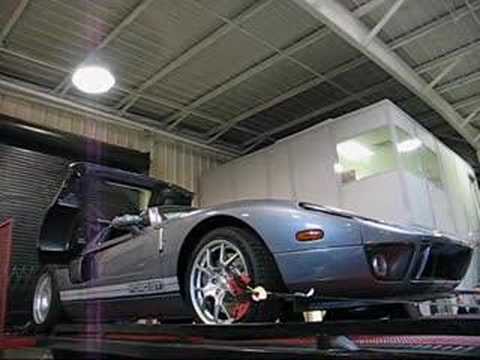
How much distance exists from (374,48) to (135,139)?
4.11 meters

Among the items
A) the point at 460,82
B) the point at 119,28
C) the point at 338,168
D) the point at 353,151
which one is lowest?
the point at 338,168

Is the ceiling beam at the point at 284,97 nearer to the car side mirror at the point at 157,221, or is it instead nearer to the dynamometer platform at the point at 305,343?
the car side mirror at the point at 157,221

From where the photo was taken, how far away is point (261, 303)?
2.39 meters

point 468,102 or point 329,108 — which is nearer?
point 468,102

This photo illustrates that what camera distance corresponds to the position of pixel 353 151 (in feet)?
20.6

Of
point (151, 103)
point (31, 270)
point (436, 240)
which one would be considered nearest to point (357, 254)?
point (436, 240)

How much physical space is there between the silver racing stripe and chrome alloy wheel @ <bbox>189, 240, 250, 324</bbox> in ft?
0.57

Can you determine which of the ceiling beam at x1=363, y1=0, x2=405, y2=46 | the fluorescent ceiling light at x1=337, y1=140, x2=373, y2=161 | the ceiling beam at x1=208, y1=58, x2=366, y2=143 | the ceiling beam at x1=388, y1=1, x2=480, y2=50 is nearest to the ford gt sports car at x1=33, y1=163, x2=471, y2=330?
the ceiling beam at x1=363, y1=0, x2=405, y2=46

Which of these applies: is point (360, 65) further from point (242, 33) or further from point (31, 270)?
point (31, 270)

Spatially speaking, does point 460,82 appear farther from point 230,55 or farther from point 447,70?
point 230,55

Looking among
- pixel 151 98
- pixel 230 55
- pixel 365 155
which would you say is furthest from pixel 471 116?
pixel 151 98

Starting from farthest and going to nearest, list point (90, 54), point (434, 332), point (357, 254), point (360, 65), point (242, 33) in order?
point (360, 65) → point (90, 54) → point (242, 33) → point (357, 254) → point (434, 332)

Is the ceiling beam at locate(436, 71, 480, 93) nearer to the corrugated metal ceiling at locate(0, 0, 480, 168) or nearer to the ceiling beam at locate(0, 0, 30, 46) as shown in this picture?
the corrugated metal ceiling at locate(0, 0, 480, 168)

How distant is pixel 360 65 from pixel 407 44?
76cm
